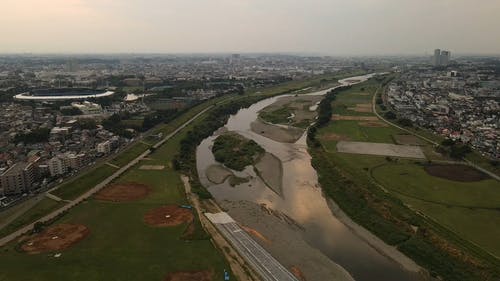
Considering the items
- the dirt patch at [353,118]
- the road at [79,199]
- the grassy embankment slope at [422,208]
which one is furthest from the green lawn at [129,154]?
the dirt patch at [353,118]

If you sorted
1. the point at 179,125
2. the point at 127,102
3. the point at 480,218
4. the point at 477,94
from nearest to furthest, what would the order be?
1. the point at 480,218
2. the point at 179,125
3. the point at 127,102
4. the point at 477,94

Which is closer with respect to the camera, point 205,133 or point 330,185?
point 330,185

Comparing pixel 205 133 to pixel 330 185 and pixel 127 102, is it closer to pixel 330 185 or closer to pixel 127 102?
pixel 330 185

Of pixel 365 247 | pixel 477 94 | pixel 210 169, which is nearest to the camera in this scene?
pixel 365 247

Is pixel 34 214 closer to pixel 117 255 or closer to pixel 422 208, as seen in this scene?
pixel 117 255

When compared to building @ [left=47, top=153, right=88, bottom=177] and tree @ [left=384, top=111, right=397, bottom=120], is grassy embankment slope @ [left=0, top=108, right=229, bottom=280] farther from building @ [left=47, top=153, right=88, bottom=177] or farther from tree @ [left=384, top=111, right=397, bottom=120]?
tree @ [left=384, top=111, right=397, bottom=120]

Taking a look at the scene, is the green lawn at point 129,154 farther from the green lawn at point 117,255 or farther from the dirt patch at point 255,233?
the dirt patch at point 255,233

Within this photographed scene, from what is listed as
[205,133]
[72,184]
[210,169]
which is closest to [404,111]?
[205,133]

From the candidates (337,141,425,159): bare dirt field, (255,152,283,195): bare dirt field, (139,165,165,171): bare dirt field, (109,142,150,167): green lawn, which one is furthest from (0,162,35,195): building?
(337,141,425,159): bare dirt field

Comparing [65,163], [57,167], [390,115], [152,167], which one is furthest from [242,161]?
[390,115]
